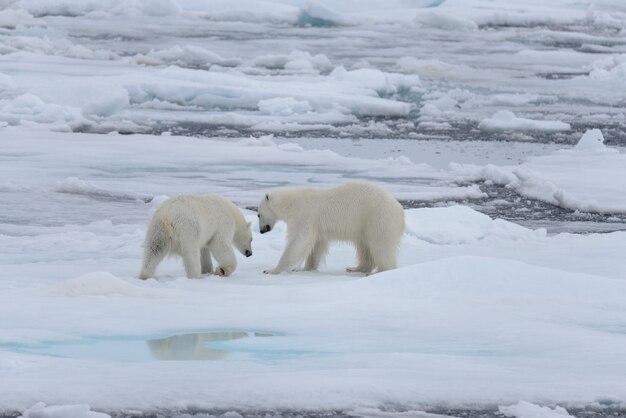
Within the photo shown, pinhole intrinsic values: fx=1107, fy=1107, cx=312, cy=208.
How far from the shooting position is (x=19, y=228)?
22.8 feet

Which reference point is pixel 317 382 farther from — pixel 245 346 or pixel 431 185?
pixel 431 185

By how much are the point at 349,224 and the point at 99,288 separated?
56.3 inches

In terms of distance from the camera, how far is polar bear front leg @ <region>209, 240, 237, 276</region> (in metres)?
5.27

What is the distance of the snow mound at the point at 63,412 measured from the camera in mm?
2889

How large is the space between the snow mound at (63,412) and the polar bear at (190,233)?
211 centimetres

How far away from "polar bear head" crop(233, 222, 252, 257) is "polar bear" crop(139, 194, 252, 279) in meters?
0.18

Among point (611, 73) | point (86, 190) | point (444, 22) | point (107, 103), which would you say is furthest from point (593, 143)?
point (444, 22)

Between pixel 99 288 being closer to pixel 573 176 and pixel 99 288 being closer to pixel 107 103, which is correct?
pixel 573 176

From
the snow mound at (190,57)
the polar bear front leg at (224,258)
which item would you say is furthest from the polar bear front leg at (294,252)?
the snow mound at (190,57)

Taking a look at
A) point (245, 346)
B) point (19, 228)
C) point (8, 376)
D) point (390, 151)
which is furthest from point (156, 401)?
point (390, 151)

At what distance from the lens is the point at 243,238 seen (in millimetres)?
5531

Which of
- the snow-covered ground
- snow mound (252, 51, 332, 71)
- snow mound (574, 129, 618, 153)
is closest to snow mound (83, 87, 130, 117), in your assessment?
the snow-covered ground

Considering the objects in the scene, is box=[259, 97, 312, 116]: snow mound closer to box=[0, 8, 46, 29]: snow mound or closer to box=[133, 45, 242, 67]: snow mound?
box=[133, 45, 242, 67]: snow mound

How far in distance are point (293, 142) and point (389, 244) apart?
687 cm
